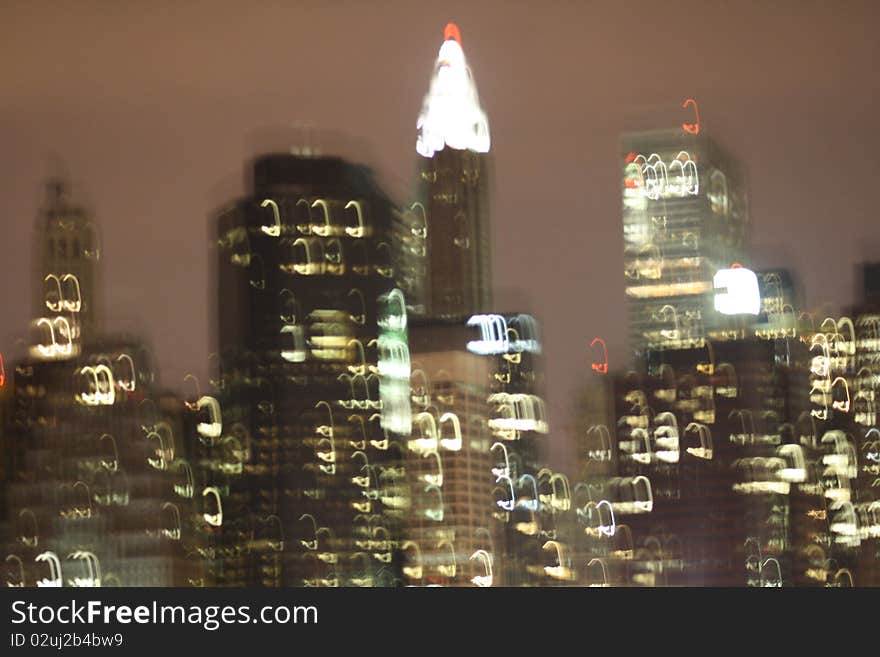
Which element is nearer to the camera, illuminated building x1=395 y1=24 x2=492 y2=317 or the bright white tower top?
the bright white tower top

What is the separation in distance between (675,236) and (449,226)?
15.3ft

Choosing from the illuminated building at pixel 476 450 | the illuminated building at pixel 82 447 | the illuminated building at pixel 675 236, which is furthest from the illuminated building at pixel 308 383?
the illuminated building at pixel 675 236

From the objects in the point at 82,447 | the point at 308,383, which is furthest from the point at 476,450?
the point at 82,447

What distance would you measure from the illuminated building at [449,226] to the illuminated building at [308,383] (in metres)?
0.82

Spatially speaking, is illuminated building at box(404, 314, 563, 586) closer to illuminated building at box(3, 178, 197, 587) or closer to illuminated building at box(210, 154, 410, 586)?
illuminated building at box(210, 154, 410, 586)

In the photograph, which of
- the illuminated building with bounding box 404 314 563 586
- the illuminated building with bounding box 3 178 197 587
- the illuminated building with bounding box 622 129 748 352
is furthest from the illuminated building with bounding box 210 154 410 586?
the illuminated building with bounding box 622 129 748 352

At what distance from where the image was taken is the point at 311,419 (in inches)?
1045

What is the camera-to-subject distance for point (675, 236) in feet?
107

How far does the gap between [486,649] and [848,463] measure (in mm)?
25286

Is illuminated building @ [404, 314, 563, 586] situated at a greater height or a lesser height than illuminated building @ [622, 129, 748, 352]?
lesser

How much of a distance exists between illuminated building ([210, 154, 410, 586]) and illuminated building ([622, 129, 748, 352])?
17.4ft

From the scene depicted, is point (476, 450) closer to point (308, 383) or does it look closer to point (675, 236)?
point (308, 383)

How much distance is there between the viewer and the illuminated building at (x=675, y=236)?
31.6 meters

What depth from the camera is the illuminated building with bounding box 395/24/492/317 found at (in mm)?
29422
